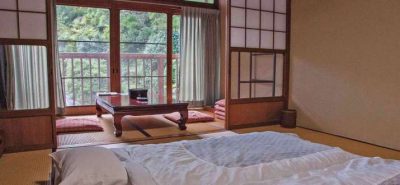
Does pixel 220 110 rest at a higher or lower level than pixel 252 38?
lower

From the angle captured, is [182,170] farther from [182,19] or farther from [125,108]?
[182,19]

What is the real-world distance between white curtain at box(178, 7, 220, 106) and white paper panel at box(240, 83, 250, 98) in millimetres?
1832

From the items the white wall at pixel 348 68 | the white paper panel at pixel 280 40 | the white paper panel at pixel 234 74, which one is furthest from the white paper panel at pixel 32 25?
the white wall at pixel 348 68

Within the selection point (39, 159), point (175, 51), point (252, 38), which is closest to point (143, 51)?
point (175, 51)

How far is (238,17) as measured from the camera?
4680 millimetres

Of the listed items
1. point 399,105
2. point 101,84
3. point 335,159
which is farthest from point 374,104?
point 101,84

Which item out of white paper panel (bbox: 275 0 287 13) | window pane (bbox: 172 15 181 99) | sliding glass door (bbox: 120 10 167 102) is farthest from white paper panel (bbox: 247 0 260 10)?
sliding glass door (bbox: 120 10 167 102)

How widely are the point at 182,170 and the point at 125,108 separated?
2.60 meters

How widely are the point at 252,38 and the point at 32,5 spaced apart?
3000mm

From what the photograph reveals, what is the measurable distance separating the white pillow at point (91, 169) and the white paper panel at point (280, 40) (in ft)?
13.1

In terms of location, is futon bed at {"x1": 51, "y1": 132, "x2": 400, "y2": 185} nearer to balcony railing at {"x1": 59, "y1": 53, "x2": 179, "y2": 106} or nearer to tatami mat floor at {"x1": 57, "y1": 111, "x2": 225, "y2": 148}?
tatami mat floor at {"x1": 57, "y1": 111, "x2": 225, "y2": 148}

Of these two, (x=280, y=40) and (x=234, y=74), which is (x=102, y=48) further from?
(x=280, y=40)

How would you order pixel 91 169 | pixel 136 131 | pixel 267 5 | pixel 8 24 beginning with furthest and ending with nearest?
pixel 267 5 < pixel 136 131 < pixel 8 24 < pixel 91 169

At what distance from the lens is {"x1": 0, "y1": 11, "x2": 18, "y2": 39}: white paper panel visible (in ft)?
10.9
